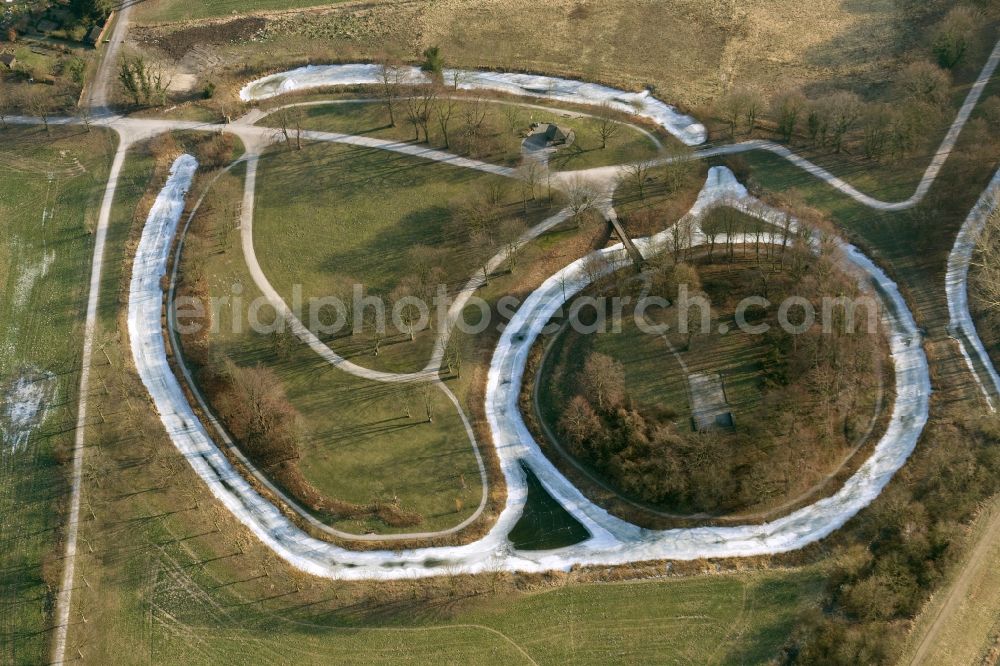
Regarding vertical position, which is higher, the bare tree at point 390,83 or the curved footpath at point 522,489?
the bare tree at point 390,83

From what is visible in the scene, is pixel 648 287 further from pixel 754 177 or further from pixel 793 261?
pixel 754 177

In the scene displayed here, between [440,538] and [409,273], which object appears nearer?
[440,538]

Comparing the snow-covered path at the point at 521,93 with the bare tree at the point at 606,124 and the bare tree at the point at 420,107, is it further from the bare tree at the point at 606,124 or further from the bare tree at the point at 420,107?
the bare tree at the point at 420,107

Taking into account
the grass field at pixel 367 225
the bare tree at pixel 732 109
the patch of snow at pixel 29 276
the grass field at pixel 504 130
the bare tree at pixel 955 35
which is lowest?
the patch of snow at pixel 29 276

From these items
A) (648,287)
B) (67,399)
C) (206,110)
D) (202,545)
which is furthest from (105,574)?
(206,110)

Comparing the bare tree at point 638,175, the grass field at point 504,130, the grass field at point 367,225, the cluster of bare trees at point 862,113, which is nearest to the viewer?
the grass field at point 367,225

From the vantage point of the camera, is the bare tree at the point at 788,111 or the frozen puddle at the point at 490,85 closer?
the bare tree at the point at 788,111

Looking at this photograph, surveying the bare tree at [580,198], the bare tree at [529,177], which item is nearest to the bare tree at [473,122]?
the bare tree at [529,177]

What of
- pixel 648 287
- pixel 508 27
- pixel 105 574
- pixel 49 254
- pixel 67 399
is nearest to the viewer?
pixel 105 574

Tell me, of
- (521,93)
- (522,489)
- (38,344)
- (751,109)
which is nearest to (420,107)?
(521,93)
